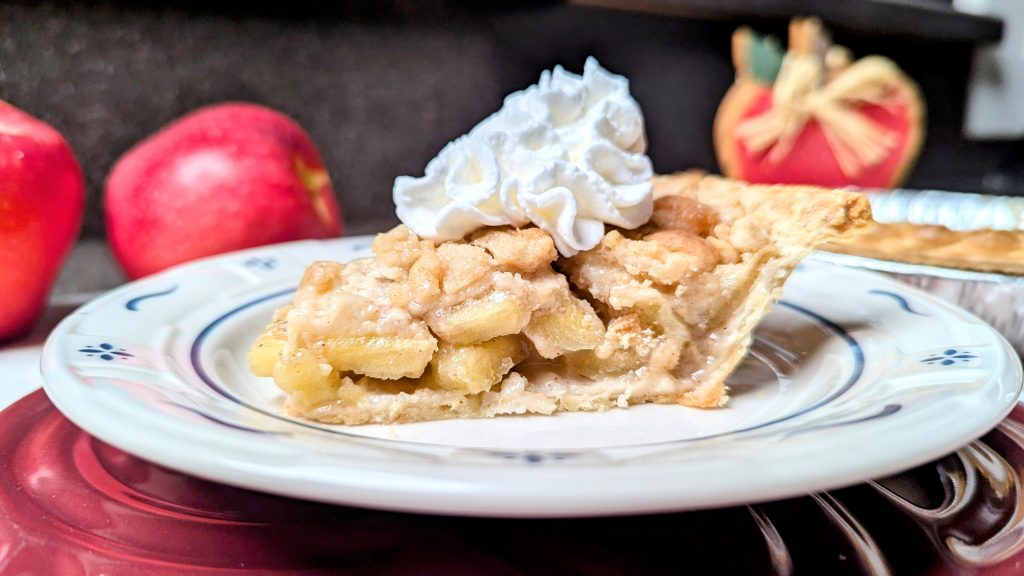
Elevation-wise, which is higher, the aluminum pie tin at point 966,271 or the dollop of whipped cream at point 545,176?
the dollop of whipped cream at point 545,176

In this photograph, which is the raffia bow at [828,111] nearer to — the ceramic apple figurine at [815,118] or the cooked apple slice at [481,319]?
the ceramic apple figurine at [815,118]

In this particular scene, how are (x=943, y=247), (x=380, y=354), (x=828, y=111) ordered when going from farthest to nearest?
(x=828, y=111) < (x=943, y=247) < (x=380, y=354)

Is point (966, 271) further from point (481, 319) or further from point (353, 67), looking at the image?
point (353, 67)

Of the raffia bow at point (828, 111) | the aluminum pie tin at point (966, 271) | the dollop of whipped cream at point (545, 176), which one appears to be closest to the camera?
the dollop of whipped cream at point (545, 176)

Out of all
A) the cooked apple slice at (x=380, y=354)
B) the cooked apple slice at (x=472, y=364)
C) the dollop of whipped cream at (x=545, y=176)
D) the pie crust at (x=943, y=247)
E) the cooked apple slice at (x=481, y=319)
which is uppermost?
the dollop of whipped cream at (x=545, y=176)

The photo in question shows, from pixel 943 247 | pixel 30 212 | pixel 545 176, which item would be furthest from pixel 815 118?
pixel 30 212

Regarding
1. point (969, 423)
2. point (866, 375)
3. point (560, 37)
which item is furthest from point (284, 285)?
point (560, 37)

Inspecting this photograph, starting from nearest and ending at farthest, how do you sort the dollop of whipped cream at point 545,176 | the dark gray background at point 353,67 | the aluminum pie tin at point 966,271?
the dollop of whipped cream at point 545,176 < the aluminum pie tin at point 966,271 < the dark gray background at point 353,67

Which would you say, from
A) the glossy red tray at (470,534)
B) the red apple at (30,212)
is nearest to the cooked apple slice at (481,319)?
the glossy red tray at (470,534)
